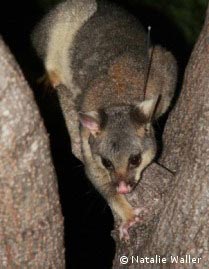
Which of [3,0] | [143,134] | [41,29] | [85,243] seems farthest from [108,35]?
[3,0]

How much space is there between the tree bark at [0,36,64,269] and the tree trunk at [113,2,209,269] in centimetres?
79

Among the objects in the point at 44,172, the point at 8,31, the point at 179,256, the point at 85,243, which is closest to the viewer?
the point at 44,172

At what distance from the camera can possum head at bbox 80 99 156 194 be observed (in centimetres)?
483

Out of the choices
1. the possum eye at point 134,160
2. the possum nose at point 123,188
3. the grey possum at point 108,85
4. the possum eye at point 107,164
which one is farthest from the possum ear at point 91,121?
the possum nose at point 123,188

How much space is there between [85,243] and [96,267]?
0.32m

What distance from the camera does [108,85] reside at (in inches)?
214

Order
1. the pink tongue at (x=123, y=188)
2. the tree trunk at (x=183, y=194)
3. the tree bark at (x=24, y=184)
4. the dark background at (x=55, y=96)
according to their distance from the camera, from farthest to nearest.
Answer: the dark background at (x=55, y=96), the pink tongue at (x=123, y=188), the tree trunk at (x=183, y=194), the tree bark at (x=24, y=184)

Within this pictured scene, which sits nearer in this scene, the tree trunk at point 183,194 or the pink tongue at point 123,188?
the tree trunk at point 183,194

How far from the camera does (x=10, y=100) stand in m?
3.42

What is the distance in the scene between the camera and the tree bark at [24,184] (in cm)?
343

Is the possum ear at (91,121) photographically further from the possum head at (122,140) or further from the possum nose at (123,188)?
the possum nose at (123,188)

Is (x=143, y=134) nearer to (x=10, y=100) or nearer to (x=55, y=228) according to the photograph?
(x=55, y=228)

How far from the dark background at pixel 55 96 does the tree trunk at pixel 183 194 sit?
843mm

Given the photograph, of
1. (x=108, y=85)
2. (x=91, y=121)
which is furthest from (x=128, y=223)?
(x=108, y=85)
